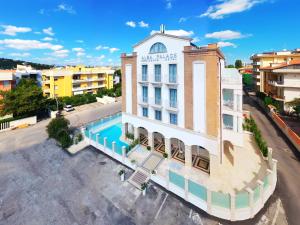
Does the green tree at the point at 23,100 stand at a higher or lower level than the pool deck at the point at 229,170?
higher

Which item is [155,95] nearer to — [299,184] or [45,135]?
[299,184]

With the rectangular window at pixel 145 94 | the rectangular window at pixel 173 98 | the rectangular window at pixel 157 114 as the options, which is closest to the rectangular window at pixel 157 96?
the rectangular window at pixel 157 114

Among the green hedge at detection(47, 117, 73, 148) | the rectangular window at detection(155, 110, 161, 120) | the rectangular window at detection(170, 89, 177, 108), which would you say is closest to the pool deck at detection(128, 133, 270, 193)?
the rectangular window at detection(155, 110, 161, 120)

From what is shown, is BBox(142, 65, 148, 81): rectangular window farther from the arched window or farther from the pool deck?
the pool deck

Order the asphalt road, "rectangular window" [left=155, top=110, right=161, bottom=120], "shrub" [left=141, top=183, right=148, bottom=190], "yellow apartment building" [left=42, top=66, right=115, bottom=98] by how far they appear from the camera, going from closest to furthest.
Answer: the asphalt road
"shrub" [left=141, top=183, right=148, bottom=190]
"rectangular window" [left=155, top=110, right=161, bottom=120]
"yellow apartment building" [left=42, top=66, right=115, bottom=98]

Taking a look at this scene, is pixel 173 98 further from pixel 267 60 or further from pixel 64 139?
pixel 267 60

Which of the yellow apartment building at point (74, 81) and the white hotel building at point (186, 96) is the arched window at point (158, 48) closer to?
the white hotel building at point (186, 96)

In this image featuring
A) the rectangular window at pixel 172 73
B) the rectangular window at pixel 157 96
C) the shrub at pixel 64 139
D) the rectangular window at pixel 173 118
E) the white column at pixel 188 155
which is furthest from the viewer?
the shrub at pixel 64 139
